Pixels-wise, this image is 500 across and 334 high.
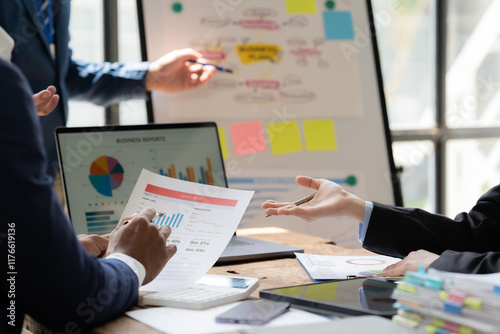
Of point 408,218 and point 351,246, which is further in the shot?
point 351,246

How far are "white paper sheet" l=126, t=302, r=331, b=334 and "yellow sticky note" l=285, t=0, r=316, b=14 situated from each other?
170cm

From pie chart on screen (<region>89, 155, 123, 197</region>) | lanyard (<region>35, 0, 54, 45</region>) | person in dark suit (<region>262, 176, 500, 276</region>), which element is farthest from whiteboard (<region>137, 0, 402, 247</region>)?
person in dark suit (<region>262, 176, 500, 276</region>)

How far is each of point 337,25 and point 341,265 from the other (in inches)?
57.6

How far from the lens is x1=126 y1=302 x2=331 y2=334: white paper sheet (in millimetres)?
837

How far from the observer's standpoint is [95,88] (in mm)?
2205

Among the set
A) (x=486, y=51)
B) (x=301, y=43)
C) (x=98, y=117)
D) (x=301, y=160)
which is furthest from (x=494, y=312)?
(x=486, y=51)

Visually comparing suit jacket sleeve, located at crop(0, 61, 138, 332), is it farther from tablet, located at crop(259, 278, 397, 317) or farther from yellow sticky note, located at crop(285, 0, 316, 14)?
yellow sticky note, located at crop(285, 0, 316, 14)

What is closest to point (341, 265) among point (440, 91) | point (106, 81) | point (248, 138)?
point (248, 138)

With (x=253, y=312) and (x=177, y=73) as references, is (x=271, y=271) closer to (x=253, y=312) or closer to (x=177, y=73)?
(x=253, y=312)

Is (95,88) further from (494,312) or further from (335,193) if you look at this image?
(494,312)

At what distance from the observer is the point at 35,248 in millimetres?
774

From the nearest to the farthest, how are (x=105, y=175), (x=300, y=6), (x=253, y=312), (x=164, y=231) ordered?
(x=253, y=312) < (x=164, y=231) < (x=105, y=175) < (x=300, y=6)

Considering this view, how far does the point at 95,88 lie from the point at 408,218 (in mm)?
1357

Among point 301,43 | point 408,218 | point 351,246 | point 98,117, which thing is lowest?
point 351,246
